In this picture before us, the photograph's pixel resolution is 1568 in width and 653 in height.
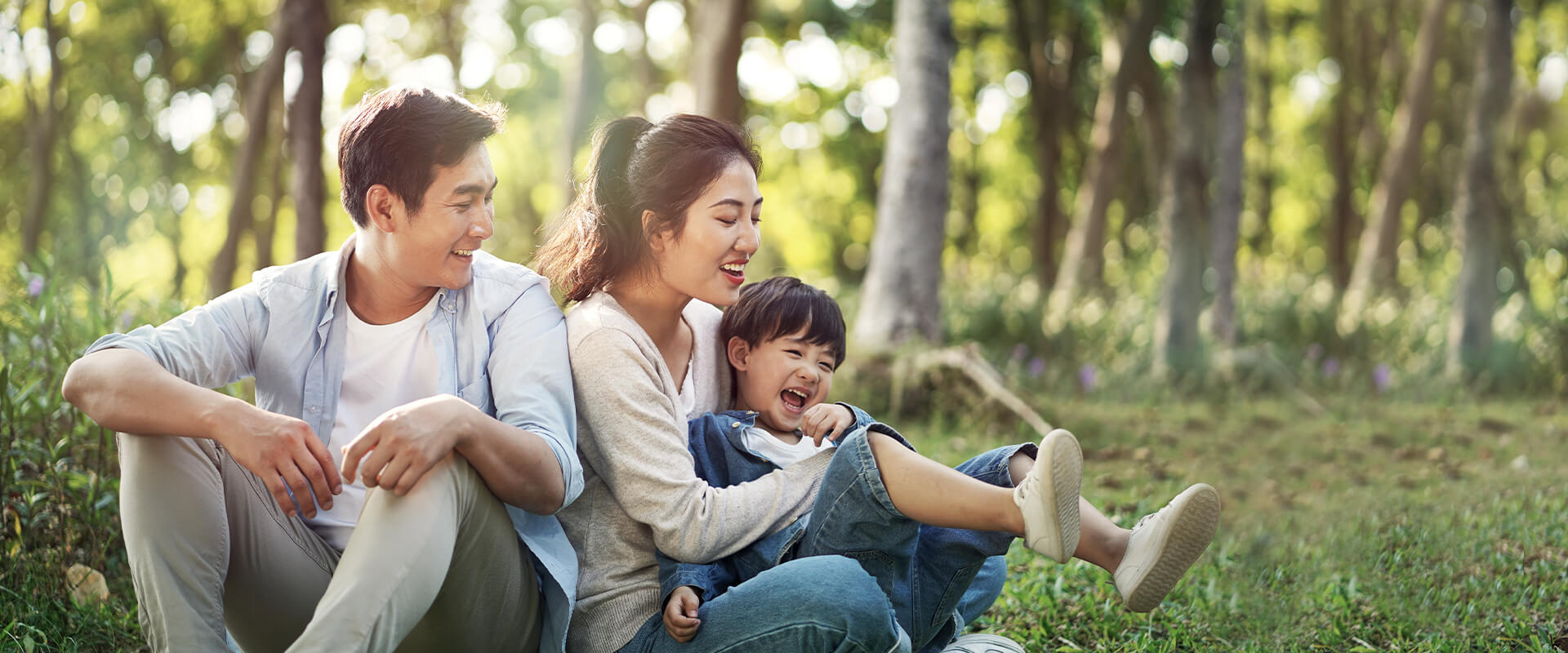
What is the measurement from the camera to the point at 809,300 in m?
3.06

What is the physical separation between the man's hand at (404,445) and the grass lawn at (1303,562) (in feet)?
5.00

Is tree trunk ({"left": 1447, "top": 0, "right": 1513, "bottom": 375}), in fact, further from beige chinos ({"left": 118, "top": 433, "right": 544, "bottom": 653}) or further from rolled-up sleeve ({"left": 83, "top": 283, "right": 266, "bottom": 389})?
rolled-up sleeve ({"left": 83, "top": 283, "right": 266, "bottom": 389})

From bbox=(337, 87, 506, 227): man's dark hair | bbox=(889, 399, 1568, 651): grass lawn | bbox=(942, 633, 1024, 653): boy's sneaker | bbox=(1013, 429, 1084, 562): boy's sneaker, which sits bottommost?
bbox=(889, 399, 1568, 651): grass lawn

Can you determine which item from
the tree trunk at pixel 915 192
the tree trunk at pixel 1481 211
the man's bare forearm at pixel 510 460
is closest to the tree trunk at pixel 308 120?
the tree trunk at pixel 915 192

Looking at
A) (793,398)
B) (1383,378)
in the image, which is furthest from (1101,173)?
(793,398)

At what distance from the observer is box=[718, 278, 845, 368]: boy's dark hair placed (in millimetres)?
3006

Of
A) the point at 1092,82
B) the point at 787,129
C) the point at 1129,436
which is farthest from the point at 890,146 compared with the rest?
the point at 787,129

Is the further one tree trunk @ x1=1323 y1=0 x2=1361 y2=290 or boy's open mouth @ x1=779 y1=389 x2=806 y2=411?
tree trunk @ x1=1323 y1=0 x2=1361 y2=290

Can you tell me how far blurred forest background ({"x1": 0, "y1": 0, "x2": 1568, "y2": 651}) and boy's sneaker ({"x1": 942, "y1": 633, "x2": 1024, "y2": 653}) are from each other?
444 mm

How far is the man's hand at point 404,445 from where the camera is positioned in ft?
6.87

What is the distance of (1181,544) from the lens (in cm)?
247

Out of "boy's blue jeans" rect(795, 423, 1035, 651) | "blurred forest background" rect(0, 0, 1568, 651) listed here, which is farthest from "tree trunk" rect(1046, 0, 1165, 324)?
"boy's blue jeans" rect(795, 423, 1035, 651)

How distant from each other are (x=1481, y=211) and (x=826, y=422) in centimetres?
800

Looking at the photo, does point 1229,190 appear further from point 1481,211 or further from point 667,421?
point 667,421
